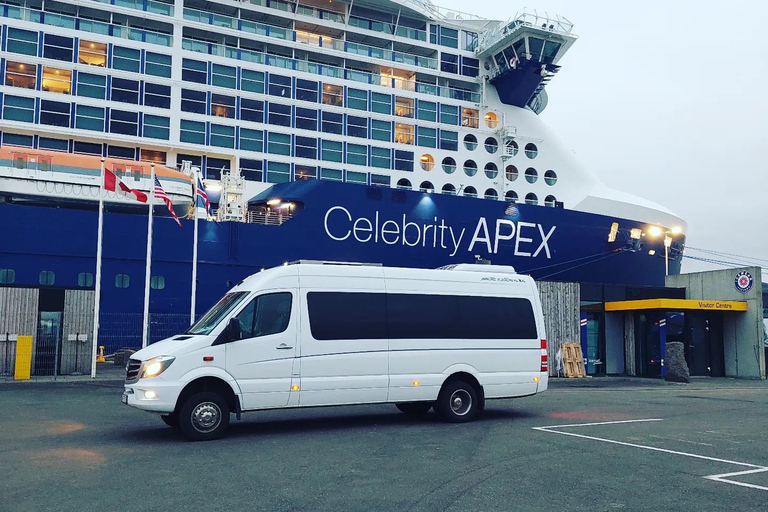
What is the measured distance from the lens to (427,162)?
33906mm

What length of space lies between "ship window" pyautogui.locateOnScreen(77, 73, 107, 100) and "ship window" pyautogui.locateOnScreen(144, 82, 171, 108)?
165 centimetres

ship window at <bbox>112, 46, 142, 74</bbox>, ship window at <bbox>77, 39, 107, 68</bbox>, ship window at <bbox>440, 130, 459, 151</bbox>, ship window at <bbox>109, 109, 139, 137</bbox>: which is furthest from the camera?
ship window at <bbox>440, 130, 459, 151</bbox>

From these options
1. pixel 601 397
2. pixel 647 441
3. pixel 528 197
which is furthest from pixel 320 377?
pixel 528 197

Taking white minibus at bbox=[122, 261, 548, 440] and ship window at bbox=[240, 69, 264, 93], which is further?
ship window at bbox=[240, 69, 264, 93]

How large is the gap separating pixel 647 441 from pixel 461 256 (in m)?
20.5

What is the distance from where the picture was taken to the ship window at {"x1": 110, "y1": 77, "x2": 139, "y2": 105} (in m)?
29.0

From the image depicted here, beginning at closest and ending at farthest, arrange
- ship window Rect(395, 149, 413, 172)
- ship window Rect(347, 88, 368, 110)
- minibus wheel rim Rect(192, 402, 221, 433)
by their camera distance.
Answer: minibus wheel rim Rect(192, 402, 221, 433) → ship window Rect(347, 88, 368, 110) → ship window Rect(395, 149, 413, 172)

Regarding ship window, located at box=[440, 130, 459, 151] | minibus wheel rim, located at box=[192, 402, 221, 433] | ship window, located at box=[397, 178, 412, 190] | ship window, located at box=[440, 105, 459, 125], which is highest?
ship window, located at box=[440, 105, 459, 125]

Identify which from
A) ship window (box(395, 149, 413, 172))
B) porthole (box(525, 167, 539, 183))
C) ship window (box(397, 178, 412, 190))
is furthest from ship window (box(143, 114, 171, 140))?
porthole (box(525, 167, 539, 183))

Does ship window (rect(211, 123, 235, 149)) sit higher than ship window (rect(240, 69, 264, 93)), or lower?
lower

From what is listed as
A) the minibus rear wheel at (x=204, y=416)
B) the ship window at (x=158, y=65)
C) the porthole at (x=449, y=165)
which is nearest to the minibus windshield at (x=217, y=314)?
the minibus rear wheel at (x=204, y=416)

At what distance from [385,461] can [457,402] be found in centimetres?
360

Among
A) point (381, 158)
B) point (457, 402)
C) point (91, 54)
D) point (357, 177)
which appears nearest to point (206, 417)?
point (457, 402)

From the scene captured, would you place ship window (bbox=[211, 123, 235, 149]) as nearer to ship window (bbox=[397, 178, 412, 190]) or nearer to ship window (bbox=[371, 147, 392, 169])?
ship window (bbox=[371, 147, 392, 169])
